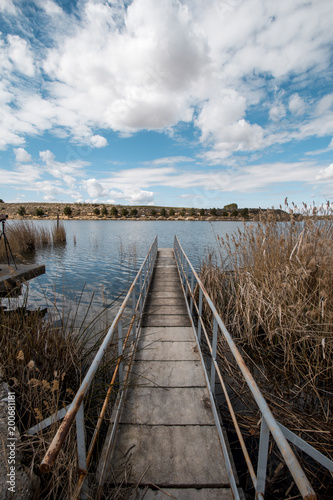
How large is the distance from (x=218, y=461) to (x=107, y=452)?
91 cm

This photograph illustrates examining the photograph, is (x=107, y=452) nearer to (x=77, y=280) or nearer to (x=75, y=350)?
(x=75, y=350)

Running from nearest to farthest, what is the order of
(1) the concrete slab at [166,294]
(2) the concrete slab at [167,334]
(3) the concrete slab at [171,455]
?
(3) the concrete slab at [171,455]
(2) the concrete slab at [167,334]
(1) the concrete slab at [166,294]

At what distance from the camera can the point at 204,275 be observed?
6.92m

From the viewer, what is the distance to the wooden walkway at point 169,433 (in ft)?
6.00

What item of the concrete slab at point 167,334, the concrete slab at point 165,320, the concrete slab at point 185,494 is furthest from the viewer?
the concrete slab at point 165,320

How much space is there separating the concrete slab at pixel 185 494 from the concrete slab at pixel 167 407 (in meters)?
0.59

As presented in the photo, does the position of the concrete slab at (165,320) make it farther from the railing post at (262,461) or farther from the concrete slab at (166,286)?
the railing post at (262,461)

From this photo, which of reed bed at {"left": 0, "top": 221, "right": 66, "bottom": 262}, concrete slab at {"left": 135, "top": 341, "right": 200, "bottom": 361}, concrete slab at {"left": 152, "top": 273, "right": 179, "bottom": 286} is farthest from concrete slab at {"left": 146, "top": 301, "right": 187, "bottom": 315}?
reed bed at {"left": 0, "top": 221, "right": 66, "bottom": 262}

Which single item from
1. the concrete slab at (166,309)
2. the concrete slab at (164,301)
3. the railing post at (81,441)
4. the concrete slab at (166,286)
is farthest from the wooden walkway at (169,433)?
the concrete slab at (166,286)

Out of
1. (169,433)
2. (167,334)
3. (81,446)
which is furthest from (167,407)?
(167,334)

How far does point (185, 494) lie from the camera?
5.81 ft

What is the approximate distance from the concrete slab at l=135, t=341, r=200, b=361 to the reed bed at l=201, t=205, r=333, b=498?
22.0 inches

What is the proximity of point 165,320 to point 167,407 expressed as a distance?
2404 millimetres

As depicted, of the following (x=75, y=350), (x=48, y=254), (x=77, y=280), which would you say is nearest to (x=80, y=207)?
(x=48, y=254)
